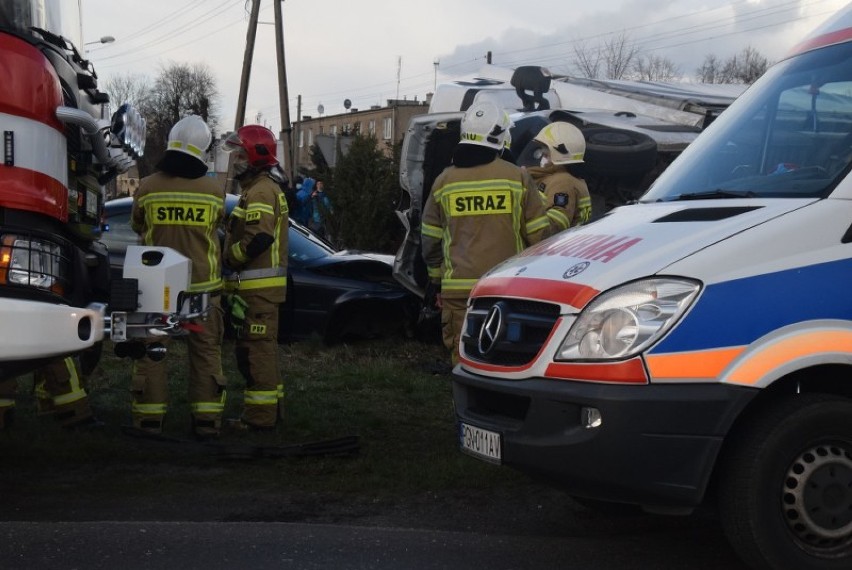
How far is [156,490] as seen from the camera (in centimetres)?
578

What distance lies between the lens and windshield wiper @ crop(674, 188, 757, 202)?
4625 millimetres

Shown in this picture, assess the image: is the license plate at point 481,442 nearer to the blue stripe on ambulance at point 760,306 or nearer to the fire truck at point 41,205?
the blue stripe on ambulance at point 760,306

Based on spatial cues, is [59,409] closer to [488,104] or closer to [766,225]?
[488,104]

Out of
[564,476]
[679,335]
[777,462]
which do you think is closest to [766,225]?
[679,335]

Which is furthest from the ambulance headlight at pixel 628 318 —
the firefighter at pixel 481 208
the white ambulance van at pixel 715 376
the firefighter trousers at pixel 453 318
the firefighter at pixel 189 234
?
the firefighter at pixel 189 234

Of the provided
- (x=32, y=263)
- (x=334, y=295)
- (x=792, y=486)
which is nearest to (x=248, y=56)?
(x=334, y=295)

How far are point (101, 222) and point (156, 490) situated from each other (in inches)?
58.6

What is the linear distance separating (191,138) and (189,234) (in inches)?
23.6

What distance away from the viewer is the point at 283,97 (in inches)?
1185

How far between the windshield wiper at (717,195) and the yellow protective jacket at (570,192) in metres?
3.53

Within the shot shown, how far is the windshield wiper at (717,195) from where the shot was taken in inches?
182

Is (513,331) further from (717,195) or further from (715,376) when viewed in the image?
(717,195)

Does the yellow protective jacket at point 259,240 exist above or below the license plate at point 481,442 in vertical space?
above

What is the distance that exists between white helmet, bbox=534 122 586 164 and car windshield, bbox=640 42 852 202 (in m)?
3.11
